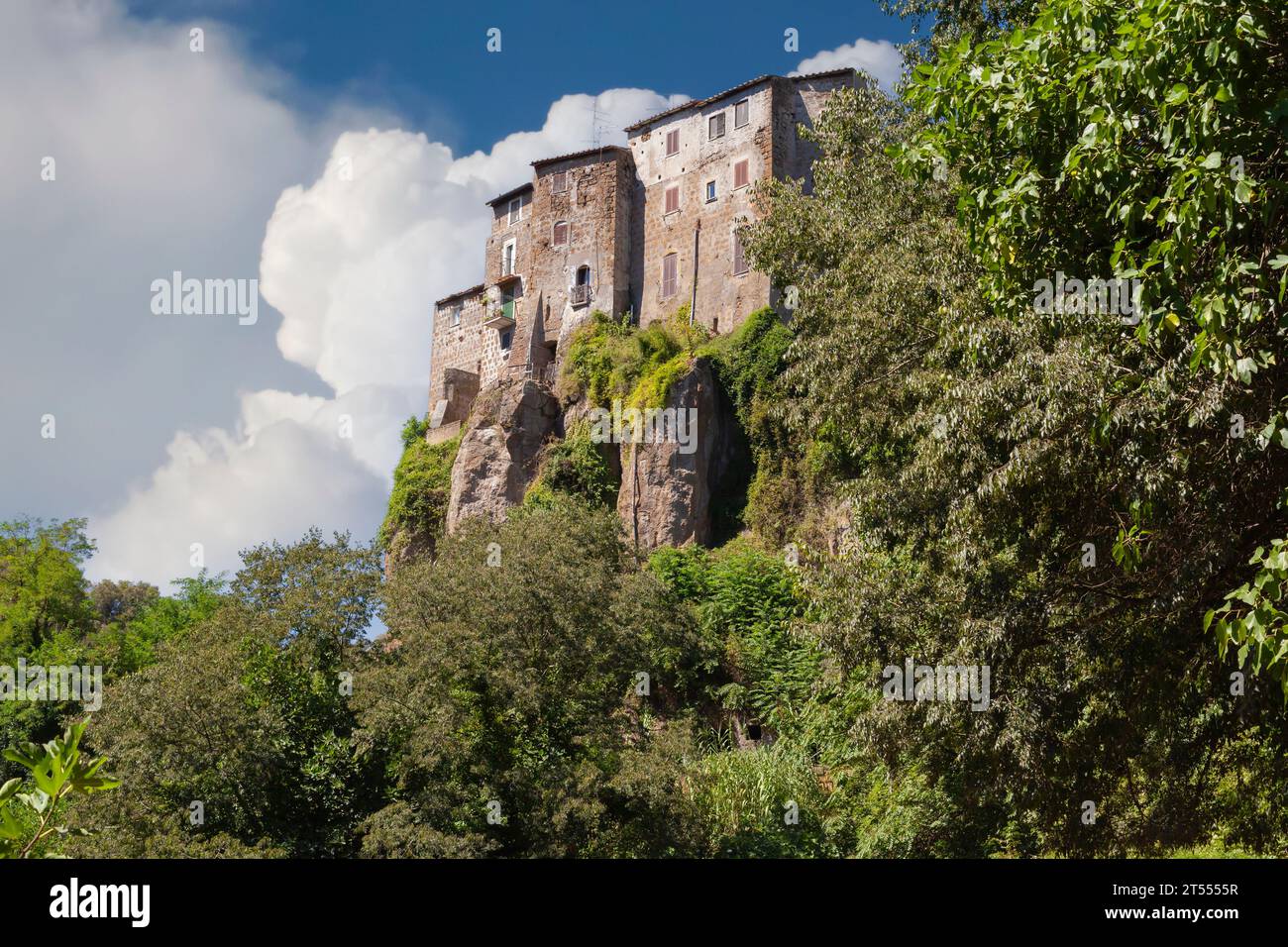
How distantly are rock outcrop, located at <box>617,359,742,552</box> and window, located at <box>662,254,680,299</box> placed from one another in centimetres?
713

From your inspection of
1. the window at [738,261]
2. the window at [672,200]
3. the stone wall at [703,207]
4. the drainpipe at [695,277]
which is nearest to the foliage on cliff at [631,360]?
the drainpipe at [695,277]

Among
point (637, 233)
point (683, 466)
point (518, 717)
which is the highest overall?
point (637, 233)

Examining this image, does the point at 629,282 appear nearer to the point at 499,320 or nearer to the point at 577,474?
the point at 499,320

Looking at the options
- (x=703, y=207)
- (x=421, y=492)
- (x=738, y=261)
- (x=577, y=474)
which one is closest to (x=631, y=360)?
(x=577, y=474)

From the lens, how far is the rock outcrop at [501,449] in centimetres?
4525

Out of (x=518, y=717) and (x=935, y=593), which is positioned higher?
(x=935, y=593)

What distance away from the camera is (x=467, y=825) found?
19516 millimetres

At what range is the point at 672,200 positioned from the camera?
5156cm

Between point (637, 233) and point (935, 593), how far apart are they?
37.9 meters

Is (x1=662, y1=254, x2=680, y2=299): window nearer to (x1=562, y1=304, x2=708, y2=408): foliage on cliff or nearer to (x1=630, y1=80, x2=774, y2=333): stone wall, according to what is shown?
(x1=630, y1=80, x2=774, y2=333): stone wall

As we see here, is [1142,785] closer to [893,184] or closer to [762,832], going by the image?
[762,832]

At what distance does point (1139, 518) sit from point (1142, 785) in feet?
22.9

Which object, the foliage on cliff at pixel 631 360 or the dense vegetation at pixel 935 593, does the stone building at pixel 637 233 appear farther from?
the dense vegetation at pixel 935 593
